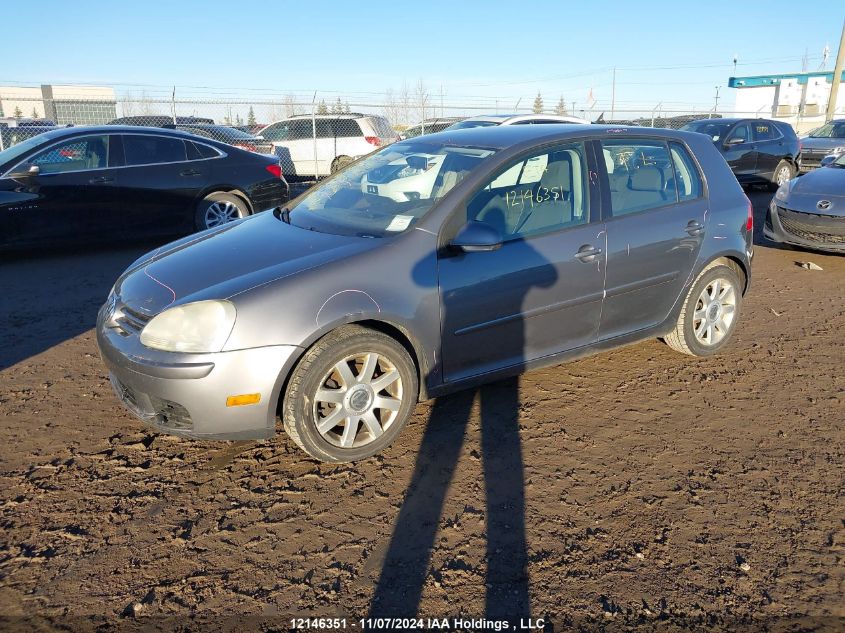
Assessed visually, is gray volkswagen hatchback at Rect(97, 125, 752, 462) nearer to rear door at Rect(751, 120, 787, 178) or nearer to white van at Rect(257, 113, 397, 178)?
rear door at Rect(751, 120, 787, 178)

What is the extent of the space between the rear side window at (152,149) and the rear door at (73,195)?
0.66ft

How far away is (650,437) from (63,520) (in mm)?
2985

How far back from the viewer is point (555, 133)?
409cm

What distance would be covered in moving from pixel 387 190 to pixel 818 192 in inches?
248

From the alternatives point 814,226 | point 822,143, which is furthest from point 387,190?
point 822,143

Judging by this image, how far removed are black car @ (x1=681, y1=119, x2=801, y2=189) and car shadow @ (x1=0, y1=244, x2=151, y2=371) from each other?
1137 centimetres

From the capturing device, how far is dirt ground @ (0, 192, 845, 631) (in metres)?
2.45

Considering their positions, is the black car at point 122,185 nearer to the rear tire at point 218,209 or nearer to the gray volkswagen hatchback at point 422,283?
the rear tire at point 218,209

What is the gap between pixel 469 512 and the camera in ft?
9.77

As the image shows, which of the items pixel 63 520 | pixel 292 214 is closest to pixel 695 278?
pixel 292 214

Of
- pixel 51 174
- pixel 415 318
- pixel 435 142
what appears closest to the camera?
pixel 415 318

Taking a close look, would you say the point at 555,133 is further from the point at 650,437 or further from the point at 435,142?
the point at 650,437

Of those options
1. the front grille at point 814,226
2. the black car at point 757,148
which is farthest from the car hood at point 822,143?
the front grille at point 814,226

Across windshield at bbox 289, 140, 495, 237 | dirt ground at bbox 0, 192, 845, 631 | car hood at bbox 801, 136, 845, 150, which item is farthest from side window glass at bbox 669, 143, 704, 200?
car hood at bbox 801, 136, 845, 150
